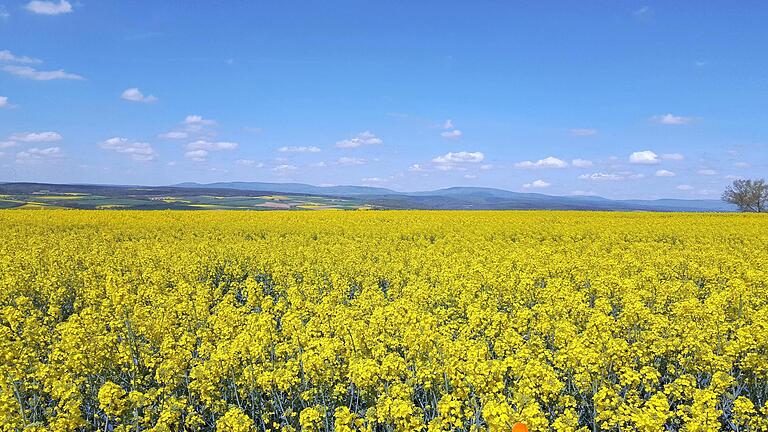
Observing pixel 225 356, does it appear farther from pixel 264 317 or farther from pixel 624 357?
pixel 624 357

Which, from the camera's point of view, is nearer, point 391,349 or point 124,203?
point 391,349

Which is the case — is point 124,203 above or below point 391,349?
above

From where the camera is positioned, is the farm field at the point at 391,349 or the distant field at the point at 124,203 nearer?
the farm field at the point at 391,349

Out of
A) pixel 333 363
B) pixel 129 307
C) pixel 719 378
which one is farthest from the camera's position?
pixel 129 307

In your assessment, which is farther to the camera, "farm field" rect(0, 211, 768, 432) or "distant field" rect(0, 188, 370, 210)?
"distant field" rect(0, 188, 370, 210)

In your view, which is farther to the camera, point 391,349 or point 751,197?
point 751,197

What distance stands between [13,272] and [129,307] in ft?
22.1

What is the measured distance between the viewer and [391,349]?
955 centimetres

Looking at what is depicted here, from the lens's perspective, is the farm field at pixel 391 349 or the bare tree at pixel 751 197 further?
the bare tree at pixel 751 197

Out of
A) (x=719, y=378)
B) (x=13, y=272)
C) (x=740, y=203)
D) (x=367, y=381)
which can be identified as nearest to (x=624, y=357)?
(x=719, y=378)

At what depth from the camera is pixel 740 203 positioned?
90.2 m

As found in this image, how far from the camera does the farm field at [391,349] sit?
6168 mm

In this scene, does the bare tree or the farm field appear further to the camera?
the bare tree

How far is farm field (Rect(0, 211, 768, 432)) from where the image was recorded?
617 centimetres
